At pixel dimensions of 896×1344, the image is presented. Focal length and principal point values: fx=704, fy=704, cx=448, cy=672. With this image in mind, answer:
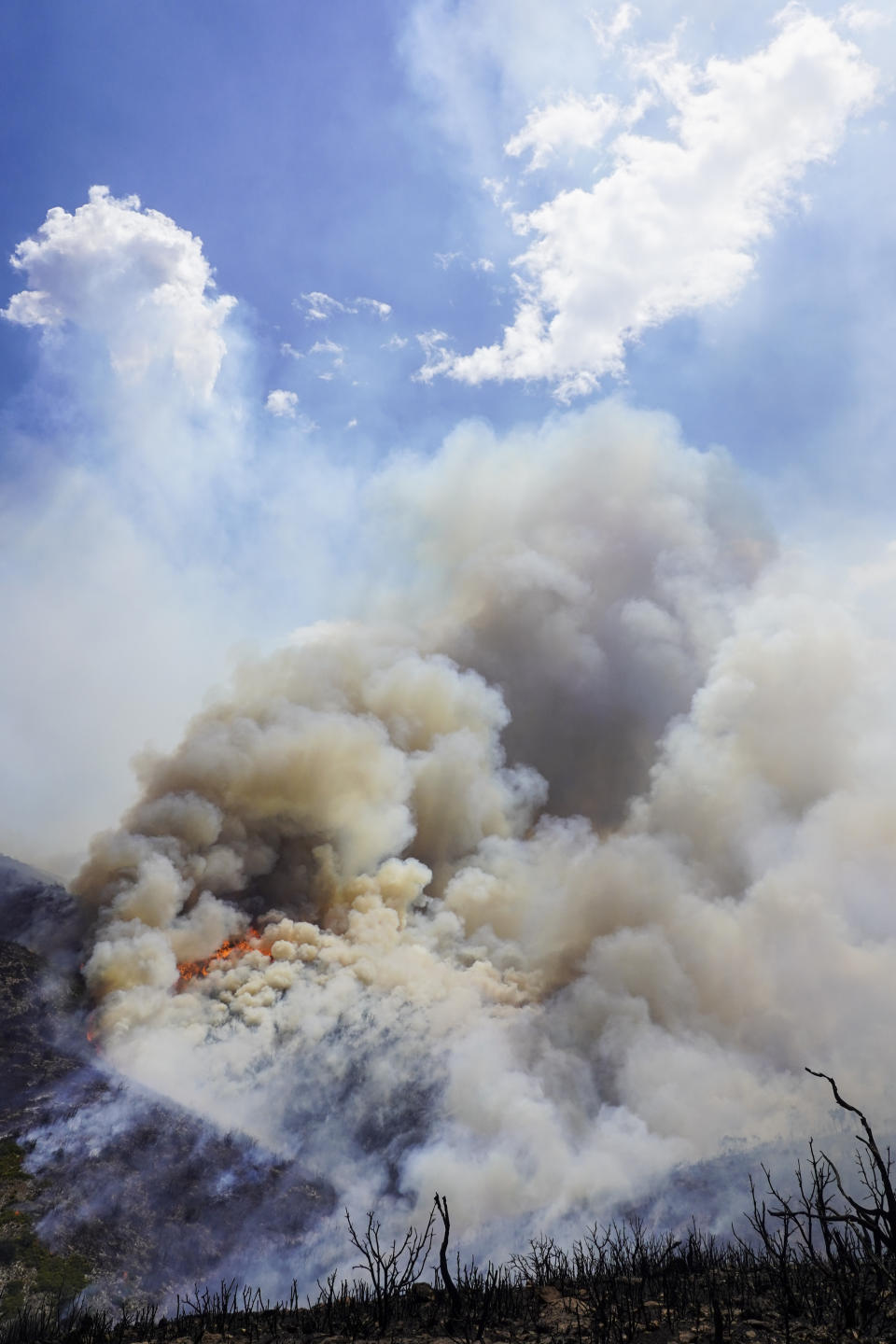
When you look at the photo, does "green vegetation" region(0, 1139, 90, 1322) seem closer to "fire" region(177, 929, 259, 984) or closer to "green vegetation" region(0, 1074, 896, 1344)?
"green vegetation" region(0, 1074, 896, 1344)

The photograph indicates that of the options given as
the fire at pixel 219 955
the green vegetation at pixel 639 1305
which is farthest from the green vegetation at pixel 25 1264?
the fire at pixel 219 955

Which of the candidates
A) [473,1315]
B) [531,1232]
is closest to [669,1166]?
[531,1232]

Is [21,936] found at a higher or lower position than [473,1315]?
higher

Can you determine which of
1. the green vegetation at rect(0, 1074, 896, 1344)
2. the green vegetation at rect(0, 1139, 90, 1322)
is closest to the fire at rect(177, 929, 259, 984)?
the green vegetation at rect(0, 1139, 90, 1322)

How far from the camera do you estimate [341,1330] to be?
906 inches

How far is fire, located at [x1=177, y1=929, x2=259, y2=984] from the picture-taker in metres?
82.7

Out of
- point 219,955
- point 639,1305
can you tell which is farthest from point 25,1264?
point 639,1305

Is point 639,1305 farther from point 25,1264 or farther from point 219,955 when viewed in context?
point 219,955

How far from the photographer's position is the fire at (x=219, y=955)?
82688 millimetres

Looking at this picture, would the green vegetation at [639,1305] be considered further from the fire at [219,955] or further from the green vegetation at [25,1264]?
the fire at [219,955]

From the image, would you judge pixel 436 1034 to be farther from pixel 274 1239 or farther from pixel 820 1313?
pixel 820 1313

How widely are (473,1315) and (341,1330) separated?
182 inches

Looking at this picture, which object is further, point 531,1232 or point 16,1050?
point 16,1050

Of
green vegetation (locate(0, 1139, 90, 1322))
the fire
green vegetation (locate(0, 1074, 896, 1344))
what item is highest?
the fire
